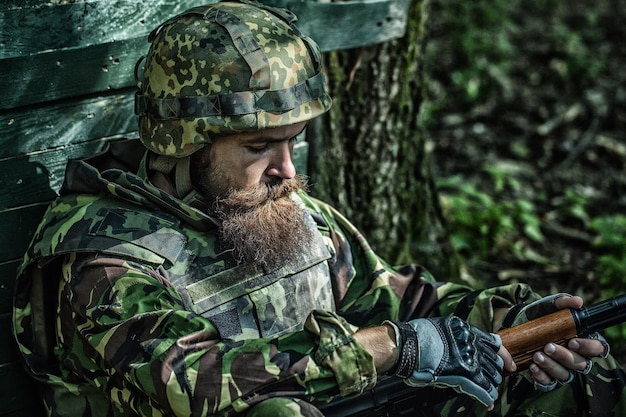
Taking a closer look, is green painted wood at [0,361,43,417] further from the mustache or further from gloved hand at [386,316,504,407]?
gloved hand at [386,316,504,407]

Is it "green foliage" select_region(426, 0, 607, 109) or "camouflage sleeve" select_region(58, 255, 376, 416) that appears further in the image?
"green foliage" select_region(426, 0, 607, 109)

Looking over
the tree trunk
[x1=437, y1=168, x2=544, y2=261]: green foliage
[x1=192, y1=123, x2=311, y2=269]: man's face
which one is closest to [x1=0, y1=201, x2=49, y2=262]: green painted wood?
[x1=192, y1=123, x2=311, y2=269]: man's face

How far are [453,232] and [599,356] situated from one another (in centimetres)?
303

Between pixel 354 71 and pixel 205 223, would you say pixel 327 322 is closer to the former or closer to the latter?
pixel 205 223

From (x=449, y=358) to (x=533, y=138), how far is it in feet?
18.6

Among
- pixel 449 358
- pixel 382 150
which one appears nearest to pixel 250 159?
pixel 449 358

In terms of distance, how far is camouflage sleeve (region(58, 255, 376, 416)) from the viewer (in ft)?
10.4

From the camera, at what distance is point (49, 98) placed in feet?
13.0

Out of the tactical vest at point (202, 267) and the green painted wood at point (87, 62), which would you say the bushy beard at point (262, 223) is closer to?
the tactical vest at point (202, 267)

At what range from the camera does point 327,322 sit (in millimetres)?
3291

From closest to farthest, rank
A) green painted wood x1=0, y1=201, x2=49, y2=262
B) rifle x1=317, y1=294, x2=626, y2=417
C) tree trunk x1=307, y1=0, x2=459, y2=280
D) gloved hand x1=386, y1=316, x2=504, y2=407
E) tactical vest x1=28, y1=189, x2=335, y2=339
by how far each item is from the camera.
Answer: gloved hand x1=386, y1=316, x2=504, y2=407 < tactical vest x1=28, y1=189, x2=335, y2=339 < rifle x1=317, y1=294, x2=626, y2=417 < green painted wood x1=0, y1=201, x2=49, y2=262 < tree trunk x1=307, y1=0, x2=459, y2=280

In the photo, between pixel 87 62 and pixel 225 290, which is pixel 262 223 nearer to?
pixel 225 290

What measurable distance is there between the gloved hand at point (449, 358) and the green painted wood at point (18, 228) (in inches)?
69.4

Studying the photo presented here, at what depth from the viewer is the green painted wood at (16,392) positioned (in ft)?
13.3
